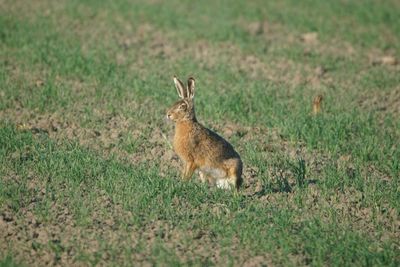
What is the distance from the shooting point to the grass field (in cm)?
A: 621

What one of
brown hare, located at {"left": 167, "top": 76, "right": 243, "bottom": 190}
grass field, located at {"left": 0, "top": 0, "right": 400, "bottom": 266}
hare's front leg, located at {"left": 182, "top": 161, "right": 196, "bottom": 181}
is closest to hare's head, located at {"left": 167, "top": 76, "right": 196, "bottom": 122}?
brown hare, located at {"left": 167, "top": 76, "right": 243, "bottom": 190}

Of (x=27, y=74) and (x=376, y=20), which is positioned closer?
(x=27, y=74)

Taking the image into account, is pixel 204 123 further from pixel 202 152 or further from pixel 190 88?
pixel 202 152

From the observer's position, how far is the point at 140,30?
1341 cm

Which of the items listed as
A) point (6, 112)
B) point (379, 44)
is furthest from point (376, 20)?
point (6, 112)

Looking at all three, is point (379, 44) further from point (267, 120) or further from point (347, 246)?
point (347, 246)

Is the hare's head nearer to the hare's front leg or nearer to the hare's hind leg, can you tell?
the hare's front leg

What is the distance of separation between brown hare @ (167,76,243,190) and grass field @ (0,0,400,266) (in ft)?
0.61

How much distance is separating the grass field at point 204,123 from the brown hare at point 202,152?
0.61ft

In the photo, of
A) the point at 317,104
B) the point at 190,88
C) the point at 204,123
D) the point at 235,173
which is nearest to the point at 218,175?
the point at 235,173

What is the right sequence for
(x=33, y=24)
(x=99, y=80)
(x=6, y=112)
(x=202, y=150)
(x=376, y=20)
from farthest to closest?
(x=376, y=20)
(x=33, y=24)
(x=99, y=80)
(x=6, y=112)
(x=202, y=150)

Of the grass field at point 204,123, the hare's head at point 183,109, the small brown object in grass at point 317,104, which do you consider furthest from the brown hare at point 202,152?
the small brown object in grass at point 317,104

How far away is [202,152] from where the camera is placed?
7164 mm

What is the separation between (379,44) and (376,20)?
1521 mm
